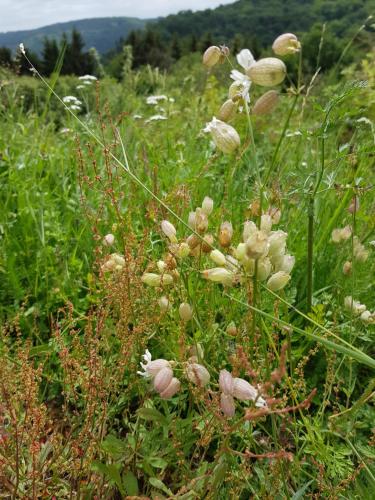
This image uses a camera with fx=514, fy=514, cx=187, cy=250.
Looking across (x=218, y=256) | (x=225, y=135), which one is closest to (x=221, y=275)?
(x=218, y=256)

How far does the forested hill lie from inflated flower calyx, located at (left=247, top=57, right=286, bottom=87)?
129ft

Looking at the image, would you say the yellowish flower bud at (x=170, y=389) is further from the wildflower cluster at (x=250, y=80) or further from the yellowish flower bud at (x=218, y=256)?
the wildflower cluster at (x=250, y=80)

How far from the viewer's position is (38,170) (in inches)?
94.8

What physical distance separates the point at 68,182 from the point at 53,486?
1.71 m

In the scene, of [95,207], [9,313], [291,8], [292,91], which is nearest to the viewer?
[292,91]

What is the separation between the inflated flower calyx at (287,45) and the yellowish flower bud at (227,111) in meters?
0.13

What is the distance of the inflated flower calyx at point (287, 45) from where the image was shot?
99 centimetres

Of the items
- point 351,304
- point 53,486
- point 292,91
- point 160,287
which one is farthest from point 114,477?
point 292,91

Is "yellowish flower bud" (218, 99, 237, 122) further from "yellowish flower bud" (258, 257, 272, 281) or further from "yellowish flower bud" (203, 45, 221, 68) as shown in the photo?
"yellowish flower bud" (258, 257, 272, 281)

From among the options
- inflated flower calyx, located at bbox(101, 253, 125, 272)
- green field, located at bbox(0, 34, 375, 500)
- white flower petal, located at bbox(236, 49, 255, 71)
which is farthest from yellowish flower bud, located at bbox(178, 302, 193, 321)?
white flower petal, located at bbox(236, 49, 255, 71)

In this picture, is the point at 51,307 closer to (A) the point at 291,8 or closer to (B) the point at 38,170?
(B) the point at 38,170

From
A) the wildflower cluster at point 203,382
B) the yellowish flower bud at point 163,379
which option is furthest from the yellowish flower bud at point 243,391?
the yellowish flower bud at point 163,379

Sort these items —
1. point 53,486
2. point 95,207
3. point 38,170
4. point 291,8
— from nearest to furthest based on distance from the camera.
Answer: point 53,486 < point 95,207 < point 38,170 < point 291,8

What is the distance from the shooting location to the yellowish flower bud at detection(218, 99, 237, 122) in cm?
105
